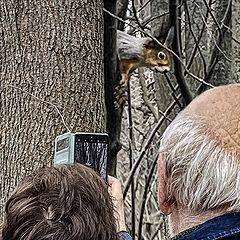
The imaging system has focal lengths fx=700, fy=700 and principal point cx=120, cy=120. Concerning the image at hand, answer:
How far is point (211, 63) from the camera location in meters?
5.28

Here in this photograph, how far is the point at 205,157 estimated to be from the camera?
1.74 metres

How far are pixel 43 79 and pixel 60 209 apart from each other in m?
1.39

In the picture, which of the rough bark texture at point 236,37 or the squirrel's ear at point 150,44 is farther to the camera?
the rough bark texture at point 236,37

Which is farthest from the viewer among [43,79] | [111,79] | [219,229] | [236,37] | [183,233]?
[236,37]

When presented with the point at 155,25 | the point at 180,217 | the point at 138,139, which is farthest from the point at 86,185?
the point at 138,139

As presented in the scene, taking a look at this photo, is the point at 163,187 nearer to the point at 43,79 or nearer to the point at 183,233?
the point at 183,233

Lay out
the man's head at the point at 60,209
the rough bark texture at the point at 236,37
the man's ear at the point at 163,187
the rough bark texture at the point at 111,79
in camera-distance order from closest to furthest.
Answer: the man's head at the point at 60,209, the man's ear at the point at 163,187, the rough bark texture at the point at 111,79, the rough bark texture at the point at 236,37

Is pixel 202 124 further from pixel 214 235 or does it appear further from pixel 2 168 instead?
pixel 2 168

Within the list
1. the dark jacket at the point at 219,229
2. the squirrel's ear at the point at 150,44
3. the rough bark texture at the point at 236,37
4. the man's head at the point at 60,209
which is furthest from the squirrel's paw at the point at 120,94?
the dark jacket at the point at 219,229

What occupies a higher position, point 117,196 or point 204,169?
point 204,169

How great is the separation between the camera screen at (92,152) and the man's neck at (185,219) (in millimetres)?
461

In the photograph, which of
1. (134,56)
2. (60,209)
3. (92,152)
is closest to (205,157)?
(60,209)

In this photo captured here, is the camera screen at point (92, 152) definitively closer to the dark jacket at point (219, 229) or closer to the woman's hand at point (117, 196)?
the woman's hand at point (117, 196)

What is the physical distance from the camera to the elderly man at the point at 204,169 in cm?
171
